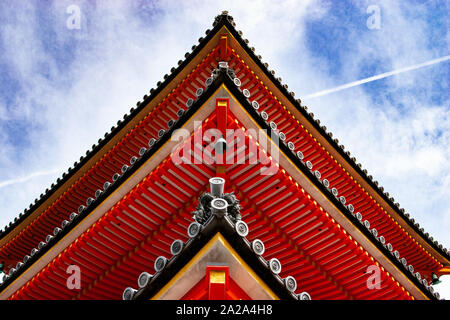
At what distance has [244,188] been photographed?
798cm

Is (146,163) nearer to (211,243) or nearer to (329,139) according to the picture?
(211,243)

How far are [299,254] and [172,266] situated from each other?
11.9 feet

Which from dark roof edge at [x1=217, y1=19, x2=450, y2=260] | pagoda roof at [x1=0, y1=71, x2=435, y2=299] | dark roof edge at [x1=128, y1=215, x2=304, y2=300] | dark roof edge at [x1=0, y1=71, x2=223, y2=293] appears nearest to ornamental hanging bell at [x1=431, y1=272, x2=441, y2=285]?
dark roof edge at [x1=217, y1=19, x2=450, y2=260]

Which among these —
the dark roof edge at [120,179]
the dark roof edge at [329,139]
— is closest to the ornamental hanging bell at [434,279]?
the dark roof edge at [329,139]

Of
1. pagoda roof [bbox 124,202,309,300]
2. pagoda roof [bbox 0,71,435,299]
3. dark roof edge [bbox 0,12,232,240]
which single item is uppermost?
dark roof edge [bbox 0,12,232,240]

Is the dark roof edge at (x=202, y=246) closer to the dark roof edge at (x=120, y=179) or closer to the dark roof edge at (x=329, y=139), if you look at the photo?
the dark roof edge at (x=120, y=179)

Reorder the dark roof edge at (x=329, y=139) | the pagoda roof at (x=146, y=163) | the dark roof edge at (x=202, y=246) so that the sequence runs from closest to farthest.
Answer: the dark roof edge at (x=202, y=246) → the pagoda roof at (x=146, y=163) → the dark roof edge at (x=329, y=139)

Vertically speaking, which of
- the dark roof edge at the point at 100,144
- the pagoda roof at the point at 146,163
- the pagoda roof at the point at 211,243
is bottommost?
the pagoda roof at the point at 211,243

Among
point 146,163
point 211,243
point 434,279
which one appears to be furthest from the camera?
point 434,279

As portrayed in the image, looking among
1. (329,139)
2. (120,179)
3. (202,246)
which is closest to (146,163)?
(120,179)

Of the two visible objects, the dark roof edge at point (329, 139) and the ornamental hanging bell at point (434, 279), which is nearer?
the dark roof edge at point (329, 139)

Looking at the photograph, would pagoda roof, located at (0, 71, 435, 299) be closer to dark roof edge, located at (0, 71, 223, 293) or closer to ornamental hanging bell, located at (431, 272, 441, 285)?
dark roof edge, located at (0, 71, 223, 293)
